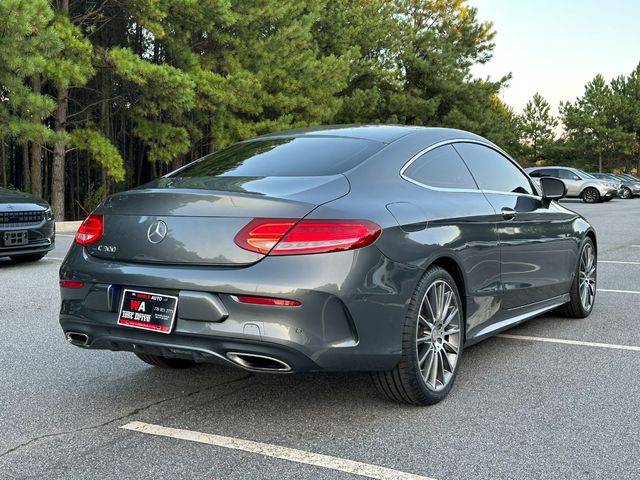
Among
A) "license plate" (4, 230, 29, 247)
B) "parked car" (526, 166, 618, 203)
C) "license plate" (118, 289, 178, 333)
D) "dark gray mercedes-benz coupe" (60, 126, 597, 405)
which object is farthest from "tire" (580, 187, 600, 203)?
"license plate" (118, 289, 178, 333)

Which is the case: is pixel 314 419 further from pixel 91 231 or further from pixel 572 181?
pixel 572 181

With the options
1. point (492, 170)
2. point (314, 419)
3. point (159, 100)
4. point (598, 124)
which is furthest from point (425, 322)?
point (598, 124)

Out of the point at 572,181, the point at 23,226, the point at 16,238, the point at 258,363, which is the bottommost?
the point at 572,181

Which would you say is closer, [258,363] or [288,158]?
[258,363]

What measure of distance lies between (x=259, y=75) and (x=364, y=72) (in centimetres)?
1049

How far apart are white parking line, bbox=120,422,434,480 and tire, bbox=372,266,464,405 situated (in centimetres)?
70

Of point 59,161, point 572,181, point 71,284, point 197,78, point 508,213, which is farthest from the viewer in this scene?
point 572,181

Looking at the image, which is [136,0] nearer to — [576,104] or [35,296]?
[35,296]

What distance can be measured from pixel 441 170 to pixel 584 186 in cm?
3206

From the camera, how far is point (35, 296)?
7348mm

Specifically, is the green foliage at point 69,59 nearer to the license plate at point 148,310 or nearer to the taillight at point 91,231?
the taillight at point 91,231

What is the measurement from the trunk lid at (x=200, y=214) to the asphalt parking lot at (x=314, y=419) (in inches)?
32.7

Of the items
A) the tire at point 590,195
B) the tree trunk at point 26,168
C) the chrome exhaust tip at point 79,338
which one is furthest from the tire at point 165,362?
the tire at point 590,195

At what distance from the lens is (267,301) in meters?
3.25
